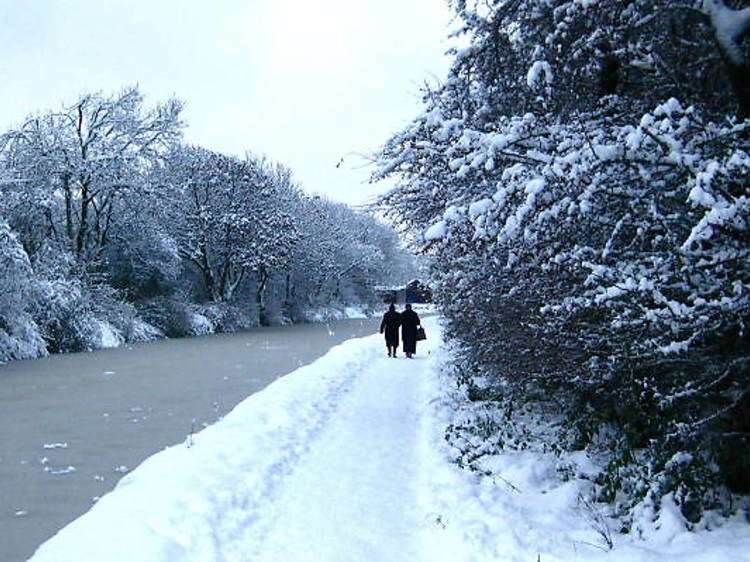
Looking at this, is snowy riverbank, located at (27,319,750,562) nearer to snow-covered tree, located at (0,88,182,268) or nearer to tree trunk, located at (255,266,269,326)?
snow-covered tree, located at (0,88,182,268)

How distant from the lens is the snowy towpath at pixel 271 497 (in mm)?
5043

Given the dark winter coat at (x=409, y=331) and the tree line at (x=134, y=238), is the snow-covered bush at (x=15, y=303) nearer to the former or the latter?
the tree line at (x=134, y=238)

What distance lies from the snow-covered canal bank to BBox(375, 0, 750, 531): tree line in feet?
13.3

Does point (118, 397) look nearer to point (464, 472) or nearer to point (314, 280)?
point (464, 472)

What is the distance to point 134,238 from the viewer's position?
121 feet

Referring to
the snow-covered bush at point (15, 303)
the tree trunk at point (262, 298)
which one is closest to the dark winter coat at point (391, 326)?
the snow-covered bush at point (15, 303)

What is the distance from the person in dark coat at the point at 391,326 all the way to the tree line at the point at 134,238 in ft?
17.9

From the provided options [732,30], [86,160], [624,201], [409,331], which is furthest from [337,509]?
[86,160]

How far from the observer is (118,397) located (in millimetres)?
13977

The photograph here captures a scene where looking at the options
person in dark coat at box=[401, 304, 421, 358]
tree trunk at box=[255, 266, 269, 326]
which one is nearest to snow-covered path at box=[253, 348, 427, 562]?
person in dark coat at box=[401, 304, 421, 358]

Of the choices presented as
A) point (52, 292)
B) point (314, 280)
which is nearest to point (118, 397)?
point (52, 292)

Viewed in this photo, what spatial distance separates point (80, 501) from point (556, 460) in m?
4.81

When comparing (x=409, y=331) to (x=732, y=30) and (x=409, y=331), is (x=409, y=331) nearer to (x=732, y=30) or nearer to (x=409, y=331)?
(x=409, y=331)

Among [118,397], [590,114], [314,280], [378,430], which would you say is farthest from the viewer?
[314,280]
